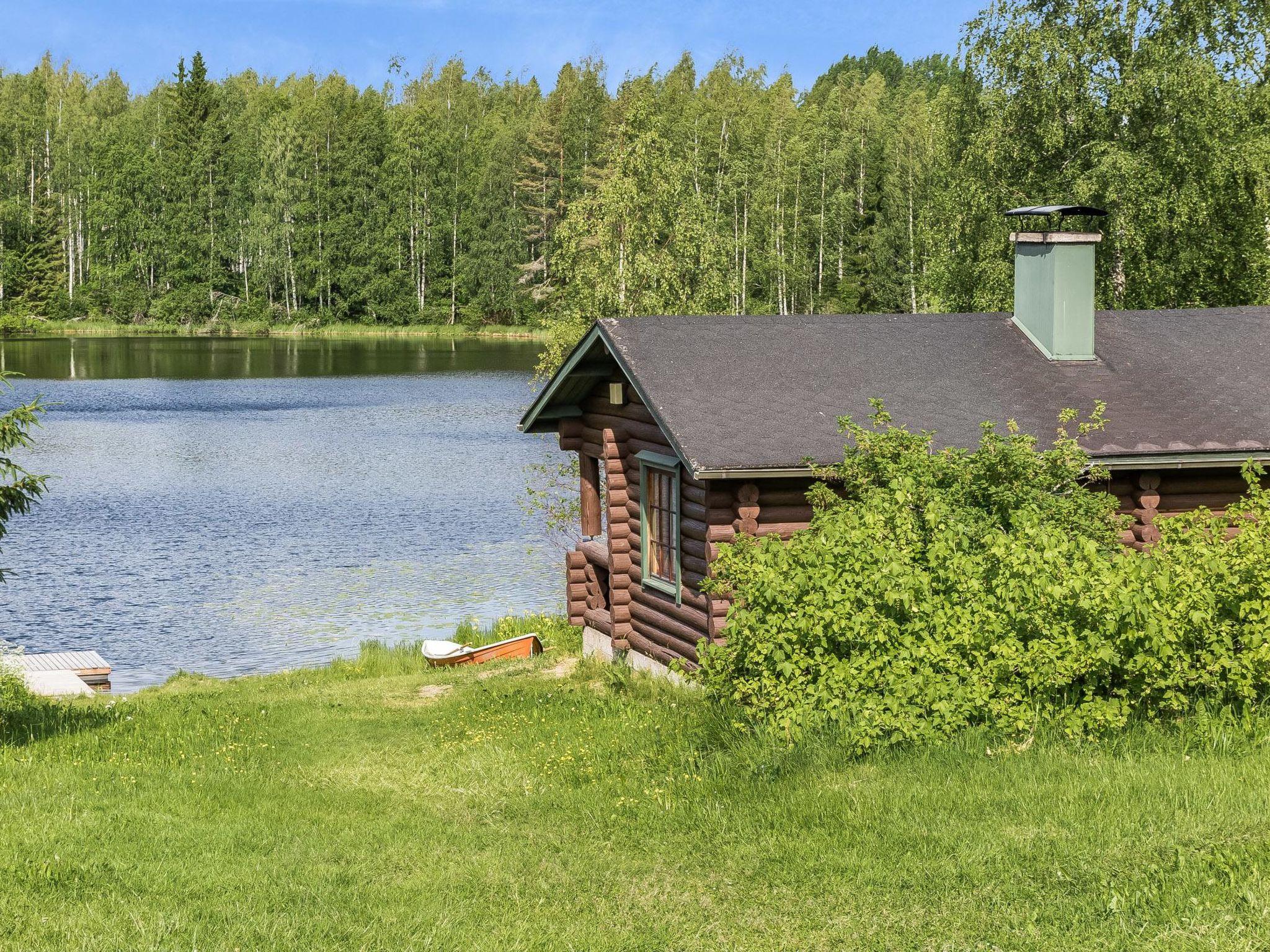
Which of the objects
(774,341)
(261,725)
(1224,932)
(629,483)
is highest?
(774,341)

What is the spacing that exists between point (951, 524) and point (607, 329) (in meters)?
5.69

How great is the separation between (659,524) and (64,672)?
31.2ft

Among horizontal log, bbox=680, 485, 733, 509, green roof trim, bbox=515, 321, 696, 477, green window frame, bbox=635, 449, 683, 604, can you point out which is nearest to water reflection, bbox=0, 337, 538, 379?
green roof trim, bbox=515, 321, 696, 477

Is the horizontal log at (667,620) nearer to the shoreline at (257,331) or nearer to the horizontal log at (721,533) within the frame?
the horizontal log at (721,533)

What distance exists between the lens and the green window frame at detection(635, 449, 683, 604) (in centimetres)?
1571

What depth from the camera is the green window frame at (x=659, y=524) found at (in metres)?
15.7

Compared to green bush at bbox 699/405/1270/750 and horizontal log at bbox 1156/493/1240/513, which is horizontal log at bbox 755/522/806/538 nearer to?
green bush at bbox 699/405/1270/750

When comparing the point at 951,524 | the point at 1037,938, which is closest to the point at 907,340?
the point at 951,524

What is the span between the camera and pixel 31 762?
11891 millimetres

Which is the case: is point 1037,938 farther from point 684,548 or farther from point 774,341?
point 774,341

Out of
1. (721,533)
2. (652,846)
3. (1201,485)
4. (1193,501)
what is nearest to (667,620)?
(721,533)

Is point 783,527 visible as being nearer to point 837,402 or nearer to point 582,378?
point 837,402

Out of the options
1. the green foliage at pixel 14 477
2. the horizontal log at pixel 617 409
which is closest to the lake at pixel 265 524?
the horizontal log at pixel 617 409

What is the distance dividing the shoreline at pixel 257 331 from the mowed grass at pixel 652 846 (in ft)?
313
